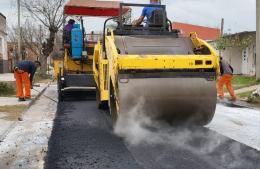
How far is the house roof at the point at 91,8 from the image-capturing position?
13.0 m

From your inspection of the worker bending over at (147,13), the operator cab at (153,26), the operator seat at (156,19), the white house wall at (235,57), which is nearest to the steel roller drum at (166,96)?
the operator cab at (153,26)

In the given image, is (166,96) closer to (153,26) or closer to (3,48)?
(153,26)

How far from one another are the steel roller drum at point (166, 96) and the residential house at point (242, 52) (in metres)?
20.2

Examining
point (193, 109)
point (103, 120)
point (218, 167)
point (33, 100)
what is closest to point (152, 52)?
point (193, 109)

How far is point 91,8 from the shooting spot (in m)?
13.2

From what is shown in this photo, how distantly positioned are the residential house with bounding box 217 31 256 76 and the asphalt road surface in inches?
791

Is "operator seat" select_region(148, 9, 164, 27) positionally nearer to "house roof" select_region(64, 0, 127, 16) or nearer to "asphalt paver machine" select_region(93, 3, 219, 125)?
"asphalt paver machine" select_region(93, 3, 219, 125)

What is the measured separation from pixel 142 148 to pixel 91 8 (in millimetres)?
7620

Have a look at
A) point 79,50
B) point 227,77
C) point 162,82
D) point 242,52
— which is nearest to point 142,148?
point 162,82

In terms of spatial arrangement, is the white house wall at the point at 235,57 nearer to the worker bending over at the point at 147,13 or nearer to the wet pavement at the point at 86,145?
the wet pavement at the point at 86,145

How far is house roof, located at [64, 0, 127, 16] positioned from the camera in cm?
1298

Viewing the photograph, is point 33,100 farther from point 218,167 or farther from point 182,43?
point 218,167

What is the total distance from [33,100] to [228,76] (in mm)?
5487

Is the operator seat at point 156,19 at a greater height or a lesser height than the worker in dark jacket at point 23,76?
greater
